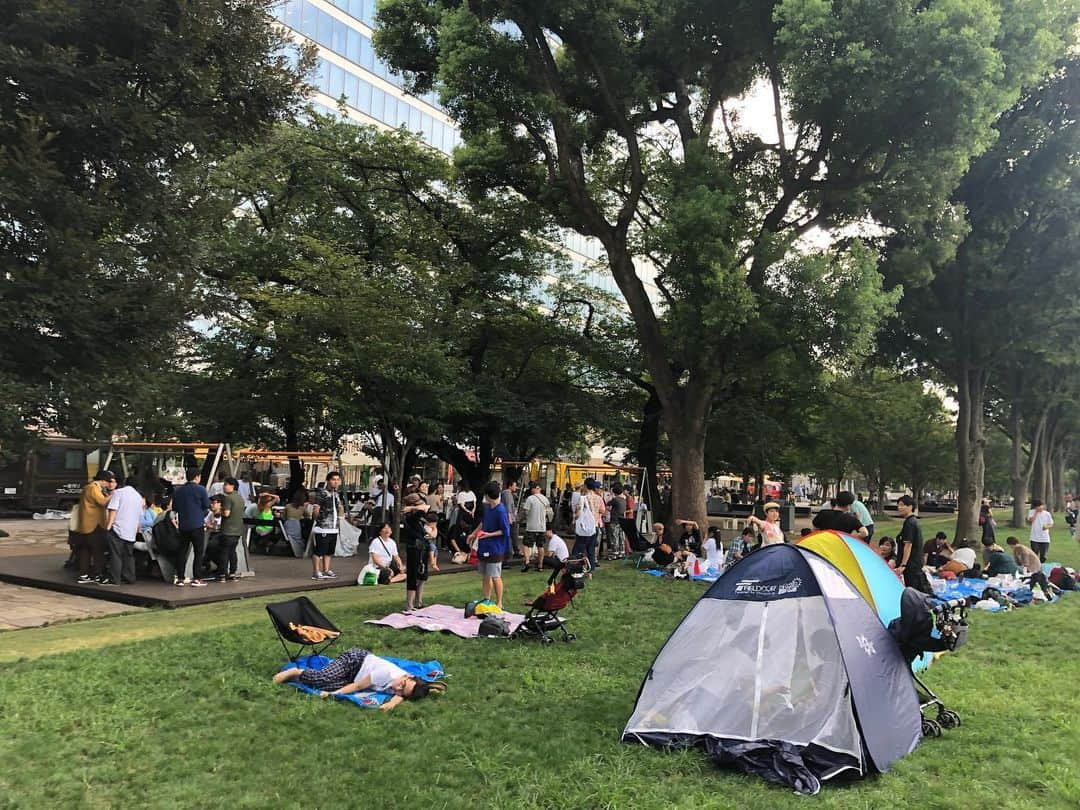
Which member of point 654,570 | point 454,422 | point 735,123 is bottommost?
point 654,570

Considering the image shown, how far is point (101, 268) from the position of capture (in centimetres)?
1007

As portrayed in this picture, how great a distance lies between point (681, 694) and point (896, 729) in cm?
149

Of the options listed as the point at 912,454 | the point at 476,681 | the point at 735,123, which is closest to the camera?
the point at 476,681

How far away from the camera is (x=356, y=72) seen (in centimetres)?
4006

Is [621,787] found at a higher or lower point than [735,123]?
lower

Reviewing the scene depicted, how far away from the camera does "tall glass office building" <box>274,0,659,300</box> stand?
36.9 metres

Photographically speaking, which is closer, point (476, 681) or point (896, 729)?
point (896, 729)

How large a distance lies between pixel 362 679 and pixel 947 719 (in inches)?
186

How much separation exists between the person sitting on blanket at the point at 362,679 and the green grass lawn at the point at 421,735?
0.18m

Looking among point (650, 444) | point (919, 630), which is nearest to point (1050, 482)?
point (650, 444)

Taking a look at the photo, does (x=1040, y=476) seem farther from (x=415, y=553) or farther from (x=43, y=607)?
(x=43, y=607)

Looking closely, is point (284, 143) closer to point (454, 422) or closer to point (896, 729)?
point (454, 422)

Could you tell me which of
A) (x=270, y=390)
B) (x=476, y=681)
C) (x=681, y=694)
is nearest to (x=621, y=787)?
(x=681, y=694)

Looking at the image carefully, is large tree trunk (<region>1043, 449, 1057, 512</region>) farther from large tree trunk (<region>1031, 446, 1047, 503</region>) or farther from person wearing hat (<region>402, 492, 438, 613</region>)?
person wearing hat (<region>402, 492, 438, 613</region>)
